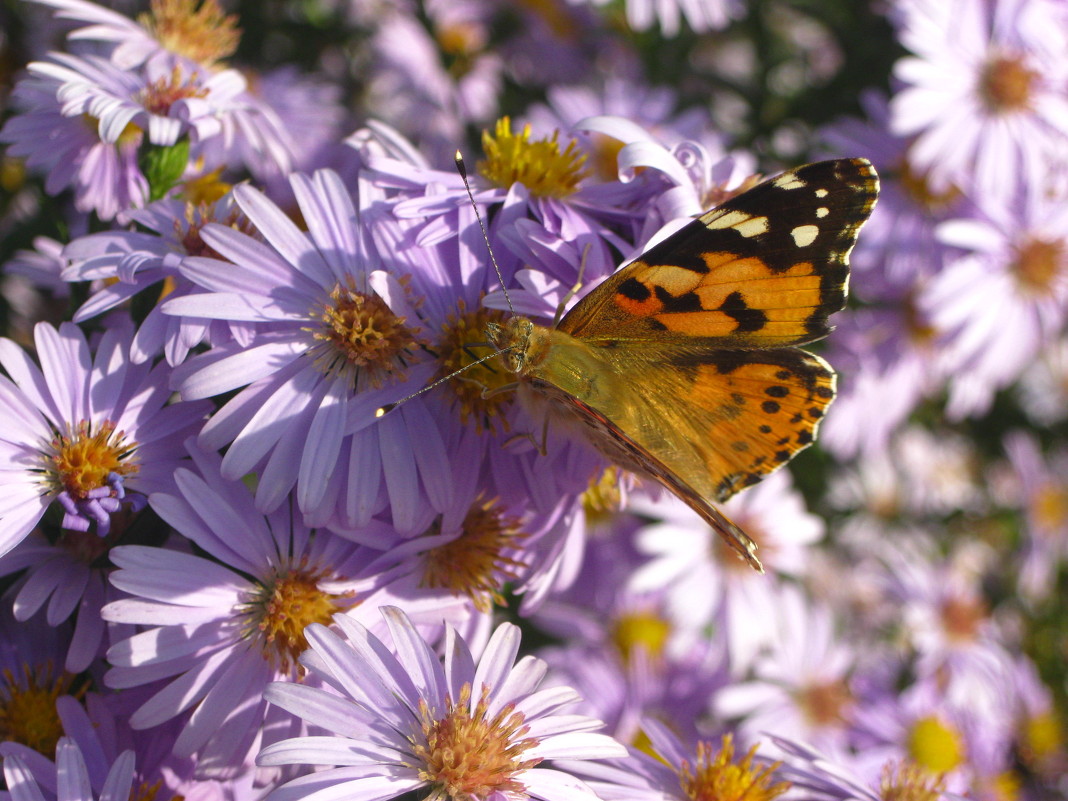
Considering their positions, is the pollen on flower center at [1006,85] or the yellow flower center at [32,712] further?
the pollen on flower center at [1006,85]

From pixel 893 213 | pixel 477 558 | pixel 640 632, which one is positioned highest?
pixel 893 213

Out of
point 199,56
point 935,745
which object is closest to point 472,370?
point 199,56

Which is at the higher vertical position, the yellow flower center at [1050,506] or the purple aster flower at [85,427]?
the yellow flower center at [1050,506]

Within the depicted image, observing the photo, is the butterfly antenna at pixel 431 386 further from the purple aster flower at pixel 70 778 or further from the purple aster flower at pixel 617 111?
the purple aster flower at pixel 617 111

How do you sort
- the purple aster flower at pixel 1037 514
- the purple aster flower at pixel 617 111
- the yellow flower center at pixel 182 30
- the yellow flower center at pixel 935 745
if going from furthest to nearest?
1. the purple aster flower at pixel 1037 514
2. the purple aster flower at pixel 617 111
3. the yellow flower center at pixel 935 745
4. the yellow flower center at pixel 182 30

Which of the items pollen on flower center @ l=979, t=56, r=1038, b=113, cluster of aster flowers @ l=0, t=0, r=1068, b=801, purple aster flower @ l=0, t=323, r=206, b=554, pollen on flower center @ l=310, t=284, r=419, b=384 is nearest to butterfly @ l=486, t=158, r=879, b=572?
cluster of aster flowers @ l=0, t=0, r=1068, b=801

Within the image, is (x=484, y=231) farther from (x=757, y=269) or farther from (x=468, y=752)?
(x=468, y=752)

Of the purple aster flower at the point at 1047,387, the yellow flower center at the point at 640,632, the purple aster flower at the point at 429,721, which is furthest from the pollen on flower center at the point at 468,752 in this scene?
the purple aster flower at the point at 1047,387
